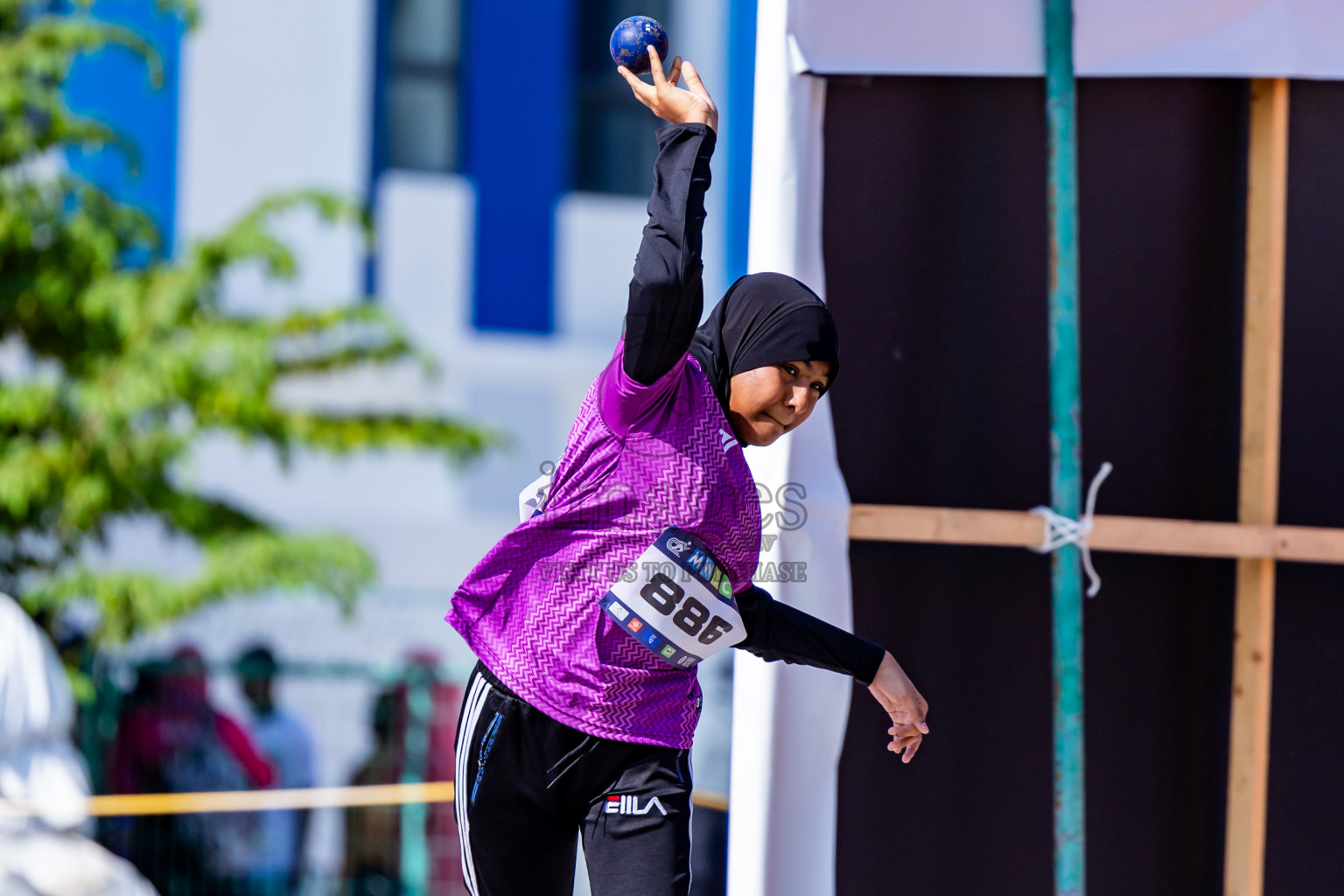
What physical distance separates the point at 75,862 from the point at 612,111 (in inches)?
310

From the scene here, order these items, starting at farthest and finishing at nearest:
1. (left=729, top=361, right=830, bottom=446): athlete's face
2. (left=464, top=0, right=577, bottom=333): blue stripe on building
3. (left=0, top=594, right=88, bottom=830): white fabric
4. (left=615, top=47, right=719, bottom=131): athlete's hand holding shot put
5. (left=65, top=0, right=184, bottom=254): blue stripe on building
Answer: (left=464, top=0, right=577, bottom=333): blue stripe on building, (left=65, top=0, right=184, bottom=254): blue stripe on building, (left=0, top=594, right=88, bottom=830): white fabric, (left=729, top=361, right=830, bottom=446): athlete's face, (left=615, top=47, right=719, bottom=131): athlete's hand holding shot put

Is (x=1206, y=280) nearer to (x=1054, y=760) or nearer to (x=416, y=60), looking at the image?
(x=1054, y=760)

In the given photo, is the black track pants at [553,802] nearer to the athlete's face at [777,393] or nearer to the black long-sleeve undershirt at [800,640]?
the black long-sleeve undershirt at [800,640]

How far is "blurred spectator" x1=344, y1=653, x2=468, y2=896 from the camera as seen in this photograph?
19.3 ft

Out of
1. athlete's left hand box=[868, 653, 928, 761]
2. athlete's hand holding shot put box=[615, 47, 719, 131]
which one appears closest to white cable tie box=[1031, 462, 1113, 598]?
athlete's left hand box=[868, 653, 928, 761]

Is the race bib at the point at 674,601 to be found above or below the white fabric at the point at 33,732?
above

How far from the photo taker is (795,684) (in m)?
2.73

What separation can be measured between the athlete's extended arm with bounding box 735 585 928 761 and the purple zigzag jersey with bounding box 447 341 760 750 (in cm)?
13

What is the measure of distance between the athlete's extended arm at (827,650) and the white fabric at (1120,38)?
1.19 metres

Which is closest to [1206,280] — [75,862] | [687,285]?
[687,285]

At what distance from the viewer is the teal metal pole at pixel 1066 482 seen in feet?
8.67

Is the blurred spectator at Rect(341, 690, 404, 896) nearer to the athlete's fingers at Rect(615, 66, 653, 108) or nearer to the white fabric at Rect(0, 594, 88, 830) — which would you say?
the white fabric at Rect(0, 594, 88, 830)

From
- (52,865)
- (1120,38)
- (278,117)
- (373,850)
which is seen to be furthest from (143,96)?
(1120,38)

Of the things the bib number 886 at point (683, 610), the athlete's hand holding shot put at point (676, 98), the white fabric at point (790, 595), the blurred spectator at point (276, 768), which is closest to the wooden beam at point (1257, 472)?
the white fabric at point (790, 595)
